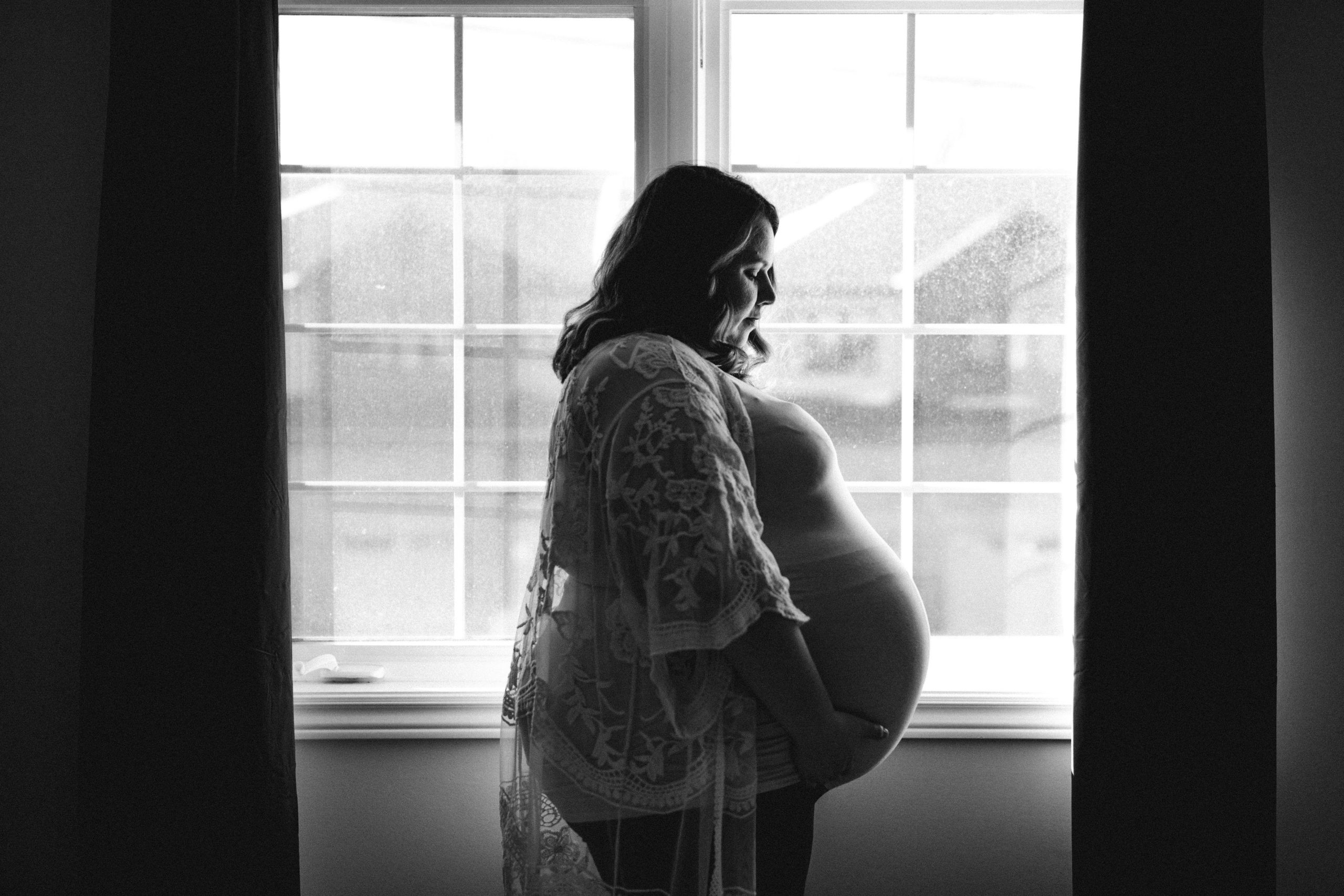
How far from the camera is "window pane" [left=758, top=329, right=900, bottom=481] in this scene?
170cm

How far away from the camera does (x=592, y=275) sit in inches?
66.3

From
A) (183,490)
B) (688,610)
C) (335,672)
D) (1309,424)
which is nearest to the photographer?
(688,610)

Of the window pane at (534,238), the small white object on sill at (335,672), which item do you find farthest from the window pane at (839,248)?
the small white object on sill at (335,672)

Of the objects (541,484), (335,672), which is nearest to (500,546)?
(541,484)

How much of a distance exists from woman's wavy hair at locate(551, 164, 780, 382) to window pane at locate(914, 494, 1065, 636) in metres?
0.78

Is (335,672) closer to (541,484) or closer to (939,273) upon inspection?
(541,484)

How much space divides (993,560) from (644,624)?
96 centimetres

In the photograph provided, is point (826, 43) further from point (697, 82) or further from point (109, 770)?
point (109, 770)

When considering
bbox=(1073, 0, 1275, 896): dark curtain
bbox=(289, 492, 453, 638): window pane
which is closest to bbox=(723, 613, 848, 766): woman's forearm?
bbox=(1073, 0, 1275, 896): dark curtain

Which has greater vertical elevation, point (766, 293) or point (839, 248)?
point (839, 248)

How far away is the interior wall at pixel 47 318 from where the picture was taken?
1540 millimetres

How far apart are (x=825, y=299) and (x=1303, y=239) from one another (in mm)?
775

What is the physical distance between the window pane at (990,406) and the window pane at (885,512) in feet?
0.28

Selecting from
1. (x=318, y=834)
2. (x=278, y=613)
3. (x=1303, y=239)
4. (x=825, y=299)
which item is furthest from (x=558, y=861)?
(x=1303, y=239)
